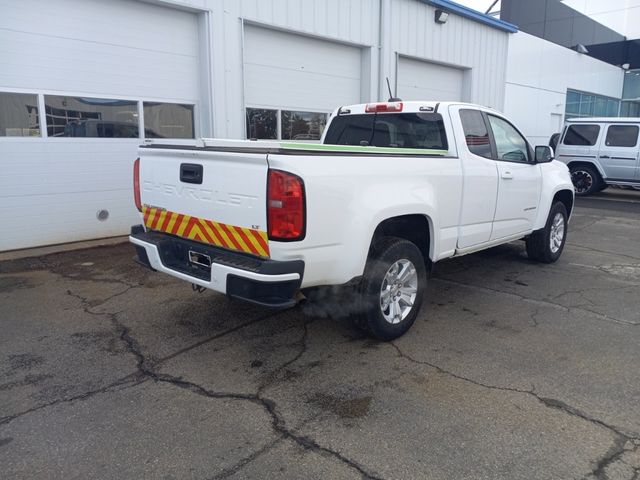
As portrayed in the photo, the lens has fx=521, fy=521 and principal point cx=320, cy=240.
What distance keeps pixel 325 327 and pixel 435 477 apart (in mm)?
2112

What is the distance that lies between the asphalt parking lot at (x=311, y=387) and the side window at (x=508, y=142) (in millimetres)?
1485

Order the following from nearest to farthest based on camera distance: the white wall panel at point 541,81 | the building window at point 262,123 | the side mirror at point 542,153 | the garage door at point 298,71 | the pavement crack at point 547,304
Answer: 1. the pavement crack at point 547,304
2. the side mirror at point 542,153
3. the garage door at point 298,71
4. the building window at point 262,123
5. the white wall panel at point 541,81

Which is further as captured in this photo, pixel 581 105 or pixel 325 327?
pixel 581 105

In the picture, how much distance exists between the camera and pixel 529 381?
364 cm

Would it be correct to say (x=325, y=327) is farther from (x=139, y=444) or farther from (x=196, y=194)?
(x=139, y=444)

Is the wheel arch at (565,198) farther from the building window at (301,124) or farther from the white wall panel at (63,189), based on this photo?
the white wall panel at (63,189)

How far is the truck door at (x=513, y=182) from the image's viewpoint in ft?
18.0

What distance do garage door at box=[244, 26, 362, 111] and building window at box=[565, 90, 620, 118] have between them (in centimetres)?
1380

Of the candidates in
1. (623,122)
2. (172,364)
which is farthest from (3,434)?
(623,122)

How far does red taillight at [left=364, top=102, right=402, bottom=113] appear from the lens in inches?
205

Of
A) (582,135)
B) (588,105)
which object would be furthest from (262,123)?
(588,105)

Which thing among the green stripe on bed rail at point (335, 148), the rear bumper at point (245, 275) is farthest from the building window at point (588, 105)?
the rear bumper at point (245, 275)

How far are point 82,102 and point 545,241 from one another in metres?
6.77

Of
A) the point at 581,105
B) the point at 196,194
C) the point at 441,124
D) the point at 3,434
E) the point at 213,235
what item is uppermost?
the point at 581,105
